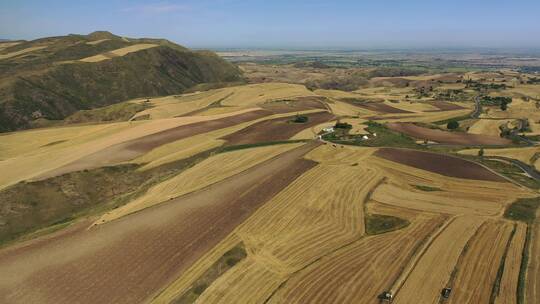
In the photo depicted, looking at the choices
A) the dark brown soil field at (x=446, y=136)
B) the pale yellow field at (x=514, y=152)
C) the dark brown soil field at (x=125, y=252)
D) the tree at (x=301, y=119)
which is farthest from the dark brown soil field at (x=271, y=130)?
the pale yellow field at (x=514, y=152)

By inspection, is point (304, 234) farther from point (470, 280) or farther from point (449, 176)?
point (449, 176)

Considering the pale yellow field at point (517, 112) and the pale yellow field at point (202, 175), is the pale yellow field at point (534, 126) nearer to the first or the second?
the pale yellow field at point (517, 112)

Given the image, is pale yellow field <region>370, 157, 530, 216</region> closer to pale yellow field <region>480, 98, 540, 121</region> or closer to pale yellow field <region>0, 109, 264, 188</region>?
pale yellow field <region>0, 109, 264, 188</region>

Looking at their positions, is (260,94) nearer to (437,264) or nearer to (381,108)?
(381,108)

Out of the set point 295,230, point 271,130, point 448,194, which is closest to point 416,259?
point 295,230

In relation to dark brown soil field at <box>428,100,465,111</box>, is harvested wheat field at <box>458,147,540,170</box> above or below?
above

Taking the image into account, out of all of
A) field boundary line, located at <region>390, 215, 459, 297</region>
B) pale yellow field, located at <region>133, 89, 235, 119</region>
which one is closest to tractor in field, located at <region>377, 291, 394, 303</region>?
field boundary line, located at <region>390, 215, 459, 297</region>

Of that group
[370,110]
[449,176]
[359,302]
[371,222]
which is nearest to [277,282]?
[359,302]
